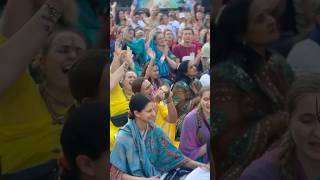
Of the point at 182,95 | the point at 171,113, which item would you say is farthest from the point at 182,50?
the point at 171,113

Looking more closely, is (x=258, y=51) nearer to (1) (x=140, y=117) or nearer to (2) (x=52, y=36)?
(2) (x=52, y=36)

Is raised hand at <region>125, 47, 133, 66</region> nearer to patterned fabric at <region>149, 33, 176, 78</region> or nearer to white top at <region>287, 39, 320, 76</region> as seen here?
patterned fabric at <region>149, 33, 176, 78</region>

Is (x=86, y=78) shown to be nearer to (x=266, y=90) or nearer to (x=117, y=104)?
(x=266, y=90)

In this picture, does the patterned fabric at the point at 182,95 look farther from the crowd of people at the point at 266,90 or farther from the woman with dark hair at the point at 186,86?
the crowd of people at the point at 266,90

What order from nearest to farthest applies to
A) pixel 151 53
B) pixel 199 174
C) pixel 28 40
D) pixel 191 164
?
pixel 28 40, pixel 199 174, pixel 191 164, pixel 151 53

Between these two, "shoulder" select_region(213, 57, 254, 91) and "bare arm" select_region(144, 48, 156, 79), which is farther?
"bare arm" select_region(144, 48, 156, 79)

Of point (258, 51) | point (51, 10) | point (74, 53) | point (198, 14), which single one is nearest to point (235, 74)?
point (258, 51)

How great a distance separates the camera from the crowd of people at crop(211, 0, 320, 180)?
2.19m

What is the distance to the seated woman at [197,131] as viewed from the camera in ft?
15.3

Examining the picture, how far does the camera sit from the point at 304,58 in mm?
2193

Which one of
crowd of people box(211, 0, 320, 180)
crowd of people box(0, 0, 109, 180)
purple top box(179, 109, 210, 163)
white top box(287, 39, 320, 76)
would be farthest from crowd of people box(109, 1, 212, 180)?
white top box(287, 39, 320, 76)

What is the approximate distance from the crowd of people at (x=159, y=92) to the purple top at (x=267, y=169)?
7.87 feet

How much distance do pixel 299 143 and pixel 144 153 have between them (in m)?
2.65

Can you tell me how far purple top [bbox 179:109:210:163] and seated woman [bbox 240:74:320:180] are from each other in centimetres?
242
